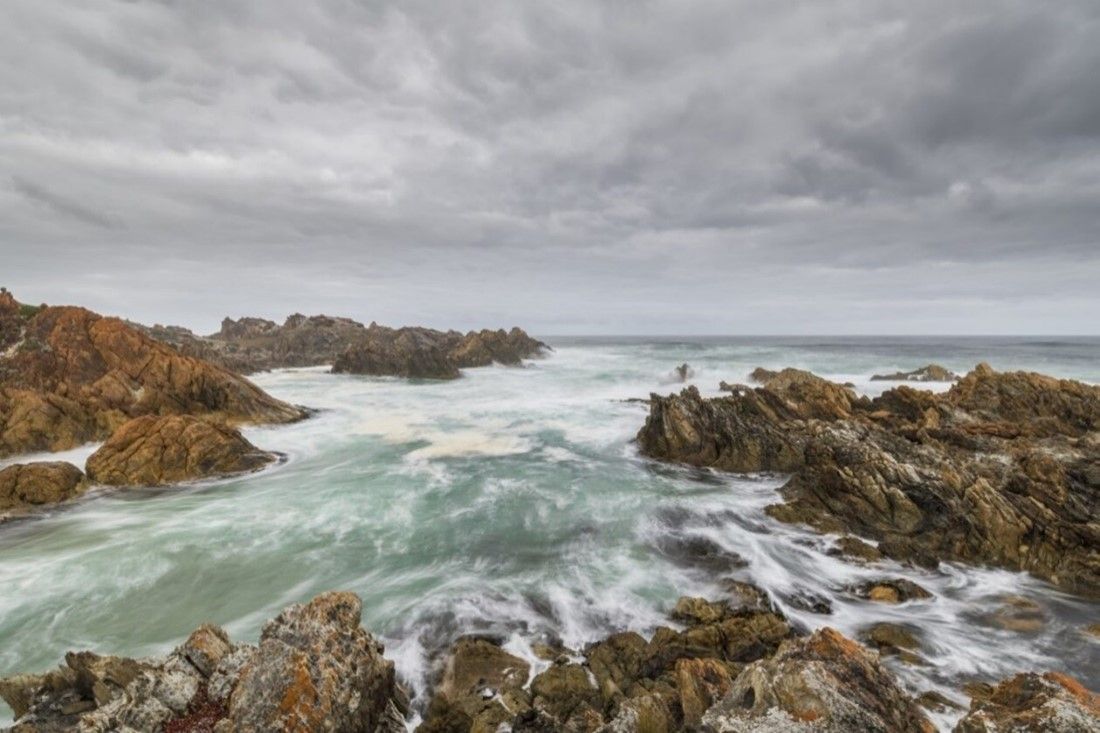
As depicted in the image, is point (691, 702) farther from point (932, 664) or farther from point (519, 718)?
point (932, 664)

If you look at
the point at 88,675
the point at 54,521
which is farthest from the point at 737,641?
the point at 54,521

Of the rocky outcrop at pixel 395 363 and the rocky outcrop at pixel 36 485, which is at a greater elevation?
the rocky outcrop at pixel 395 363

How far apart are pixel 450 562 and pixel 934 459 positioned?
15093 millimetres

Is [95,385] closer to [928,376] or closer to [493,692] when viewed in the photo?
[493,692]

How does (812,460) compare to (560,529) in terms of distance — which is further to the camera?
(812,460)

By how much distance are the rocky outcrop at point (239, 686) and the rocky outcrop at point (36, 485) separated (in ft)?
43.9

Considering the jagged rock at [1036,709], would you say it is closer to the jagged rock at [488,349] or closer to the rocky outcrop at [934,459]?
the rocky outcrop at [934,459]

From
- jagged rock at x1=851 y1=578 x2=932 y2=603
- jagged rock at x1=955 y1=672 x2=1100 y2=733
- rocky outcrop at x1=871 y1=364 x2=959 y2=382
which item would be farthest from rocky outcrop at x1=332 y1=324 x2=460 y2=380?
jagged rock at x1=955 y1=672 x2=1100 y2=733

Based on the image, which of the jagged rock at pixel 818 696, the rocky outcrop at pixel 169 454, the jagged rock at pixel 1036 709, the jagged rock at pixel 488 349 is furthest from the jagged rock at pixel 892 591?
the jagged rock at pixel 488 349

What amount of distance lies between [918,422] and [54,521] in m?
32.2

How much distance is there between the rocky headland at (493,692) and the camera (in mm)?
5352

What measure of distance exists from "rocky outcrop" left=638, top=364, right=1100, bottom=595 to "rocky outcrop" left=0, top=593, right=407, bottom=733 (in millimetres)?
13120

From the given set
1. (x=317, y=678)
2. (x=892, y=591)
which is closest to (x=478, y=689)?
(x=317, y=678)

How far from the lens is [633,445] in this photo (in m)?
25.8
